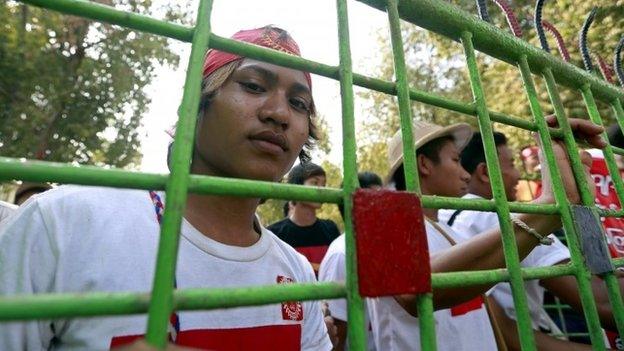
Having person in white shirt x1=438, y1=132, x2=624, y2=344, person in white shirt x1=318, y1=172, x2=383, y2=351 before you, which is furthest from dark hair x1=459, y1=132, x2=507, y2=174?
person in white shirt x1=318, y1=172, x2=383, y2=351

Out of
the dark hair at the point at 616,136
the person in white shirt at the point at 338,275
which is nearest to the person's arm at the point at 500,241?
the person in white shirt at the point at 338,275

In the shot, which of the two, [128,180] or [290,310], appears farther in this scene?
[290,310]

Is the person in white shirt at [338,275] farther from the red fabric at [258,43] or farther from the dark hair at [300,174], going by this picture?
the dark hair at [300,174]

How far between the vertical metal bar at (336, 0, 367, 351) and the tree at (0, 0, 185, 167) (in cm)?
975

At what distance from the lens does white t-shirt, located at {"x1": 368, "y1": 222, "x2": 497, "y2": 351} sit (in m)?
1.76

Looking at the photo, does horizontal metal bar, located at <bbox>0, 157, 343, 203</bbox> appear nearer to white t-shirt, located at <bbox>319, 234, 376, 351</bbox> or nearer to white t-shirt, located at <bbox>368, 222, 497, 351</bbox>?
white t-shirt, located at <bbox>368, 222, 497, 351</bbox>

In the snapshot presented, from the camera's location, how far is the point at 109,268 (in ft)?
3.18

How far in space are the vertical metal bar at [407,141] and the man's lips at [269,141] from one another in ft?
1.32

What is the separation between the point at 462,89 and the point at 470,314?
41.9 ft

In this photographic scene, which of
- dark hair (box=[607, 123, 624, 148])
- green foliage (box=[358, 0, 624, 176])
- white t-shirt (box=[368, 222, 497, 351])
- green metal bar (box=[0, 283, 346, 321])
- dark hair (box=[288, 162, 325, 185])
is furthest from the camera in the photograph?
green foliage (box=[358, 0, 624, 176])

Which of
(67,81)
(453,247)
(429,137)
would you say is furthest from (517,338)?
(67,81)

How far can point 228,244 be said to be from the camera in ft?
4.12

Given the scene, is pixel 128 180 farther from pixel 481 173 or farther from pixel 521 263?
pixel 481 173

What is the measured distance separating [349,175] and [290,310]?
62 centimetres
